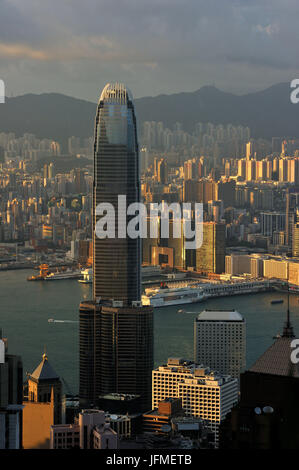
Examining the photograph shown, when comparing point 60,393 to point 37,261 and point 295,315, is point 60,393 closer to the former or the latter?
point 295,315

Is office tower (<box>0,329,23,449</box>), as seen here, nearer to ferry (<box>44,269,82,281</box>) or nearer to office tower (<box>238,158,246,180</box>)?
ferry (<box>44,269,82,281</box>)

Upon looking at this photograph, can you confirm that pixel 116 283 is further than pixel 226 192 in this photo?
No

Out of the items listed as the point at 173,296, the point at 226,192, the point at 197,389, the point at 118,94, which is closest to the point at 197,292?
the point at 173,296

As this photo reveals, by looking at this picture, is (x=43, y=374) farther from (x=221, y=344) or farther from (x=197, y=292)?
(x=197, y=292)

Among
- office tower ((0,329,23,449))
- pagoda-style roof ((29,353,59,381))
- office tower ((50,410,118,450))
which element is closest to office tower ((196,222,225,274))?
pagoda-style roof ((29,353,59,381))

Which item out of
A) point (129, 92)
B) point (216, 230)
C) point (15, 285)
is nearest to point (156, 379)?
point (129, 92)
